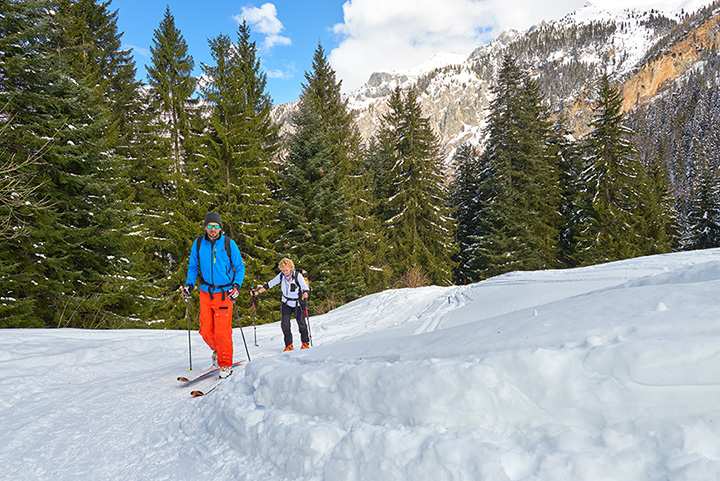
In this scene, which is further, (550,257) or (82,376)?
(550,257)

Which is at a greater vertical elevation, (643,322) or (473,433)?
(643,322)

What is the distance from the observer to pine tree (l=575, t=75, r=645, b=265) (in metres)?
25.1

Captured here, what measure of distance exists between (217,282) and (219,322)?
583 millimetres

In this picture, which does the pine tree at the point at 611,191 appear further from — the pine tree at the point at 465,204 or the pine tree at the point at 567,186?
the pine tree at the point at 465,204

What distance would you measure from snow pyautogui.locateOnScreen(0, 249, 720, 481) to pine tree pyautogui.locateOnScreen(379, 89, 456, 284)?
72.2 feet

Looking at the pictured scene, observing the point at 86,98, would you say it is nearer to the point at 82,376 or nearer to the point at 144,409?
the point at 82,376

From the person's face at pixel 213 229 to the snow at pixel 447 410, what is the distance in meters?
1.98

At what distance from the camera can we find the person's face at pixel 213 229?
5.78 meters

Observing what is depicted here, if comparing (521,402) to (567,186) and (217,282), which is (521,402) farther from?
(567,186)

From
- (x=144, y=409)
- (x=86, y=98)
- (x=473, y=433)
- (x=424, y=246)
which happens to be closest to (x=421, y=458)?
(x=473, y=433)

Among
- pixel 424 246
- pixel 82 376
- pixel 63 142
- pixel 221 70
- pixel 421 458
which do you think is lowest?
pixel 421 458

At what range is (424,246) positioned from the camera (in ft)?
89.7

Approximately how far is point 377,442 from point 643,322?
2119 millimetres

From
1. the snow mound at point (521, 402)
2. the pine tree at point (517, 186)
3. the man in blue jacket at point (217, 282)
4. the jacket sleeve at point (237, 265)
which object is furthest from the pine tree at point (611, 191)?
the man in blue jacket at point (217, 282)
